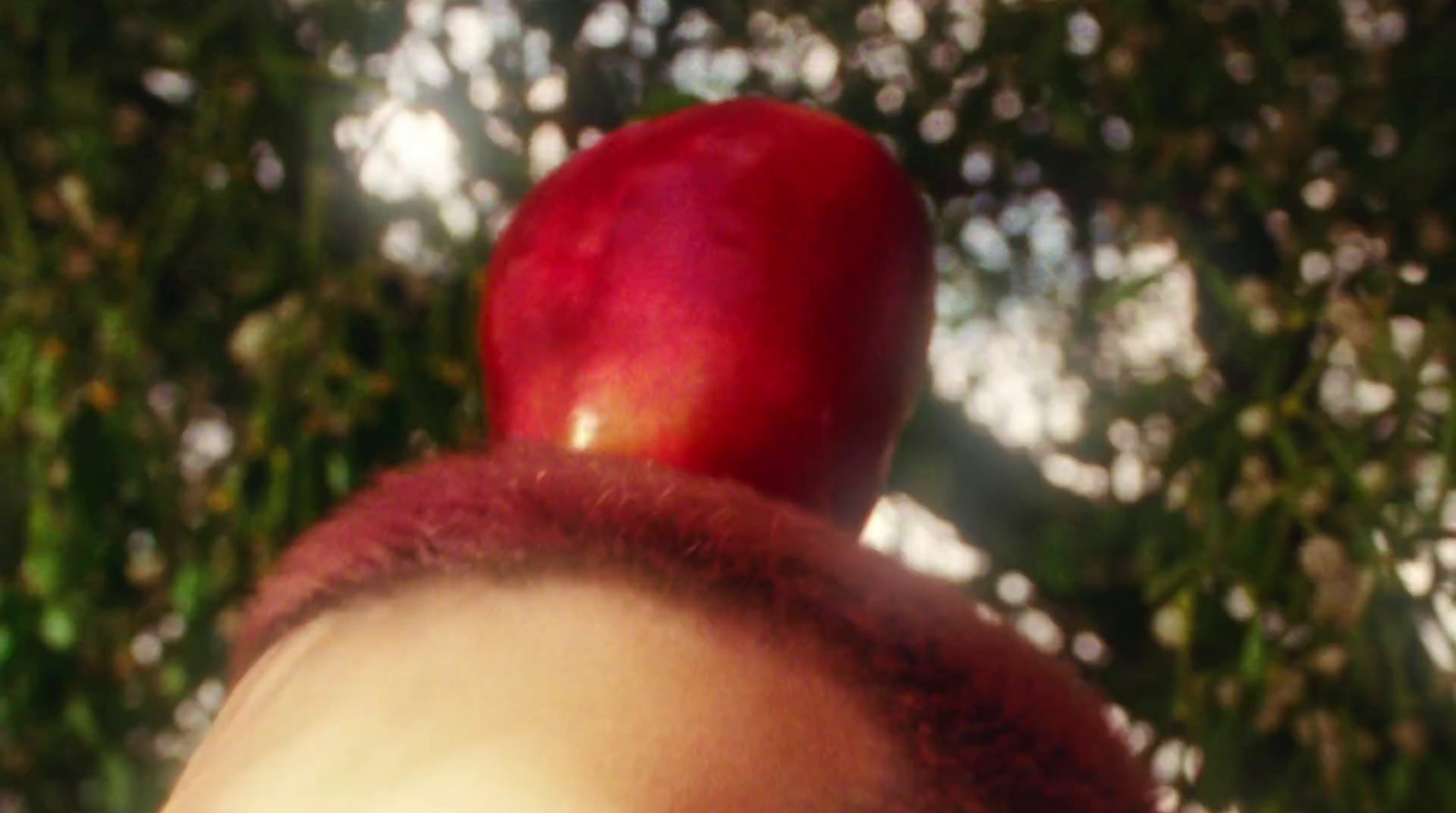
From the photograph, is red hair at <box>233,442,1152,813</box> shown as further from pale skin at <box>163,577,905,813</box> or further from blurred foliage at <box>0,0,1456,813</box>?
blurred foliage at <box>0,0,1456,813</box>

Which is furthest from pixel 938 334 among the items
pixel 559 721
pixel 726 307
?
pixel 559 721

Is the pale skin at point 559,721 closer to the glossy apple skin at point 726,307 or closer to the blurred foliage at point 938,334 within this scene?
the glossy apple skin at point 726,307

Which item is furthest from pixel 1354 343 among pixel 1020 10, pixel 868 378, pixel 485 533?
pixel 485 533

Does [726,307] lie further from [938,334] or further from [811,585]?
[938,334]

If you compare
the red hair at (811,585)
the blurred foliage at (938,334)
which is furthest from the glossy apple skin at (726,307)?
the blurred foliage at (938,334)

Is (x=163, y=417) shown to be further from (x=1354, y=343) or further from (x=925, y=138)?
(x=1354, y=343)

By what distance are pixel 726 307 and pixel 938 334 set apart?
635 mm

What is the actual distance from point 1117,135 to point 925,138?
14 cm

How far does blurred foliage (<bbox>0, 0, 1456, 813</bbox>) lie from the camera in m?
0.71

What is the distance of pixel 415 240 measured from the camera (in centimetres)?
88

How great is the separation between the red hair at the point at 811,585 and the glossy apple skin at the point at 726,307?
0.14 ft

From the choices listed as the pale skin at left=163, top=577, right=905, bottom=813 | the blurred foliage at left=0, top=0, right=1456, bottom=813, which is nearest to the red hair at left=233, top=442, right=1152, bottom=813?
the pale skin at left=163, top=577, right=905, bottom=813

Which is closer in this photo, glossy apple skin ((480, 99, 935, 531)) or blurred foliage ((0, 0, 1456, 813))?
glossy apple skin ((480, 99, 935, 531))

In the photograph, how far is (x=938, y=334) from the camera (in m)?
1.00
